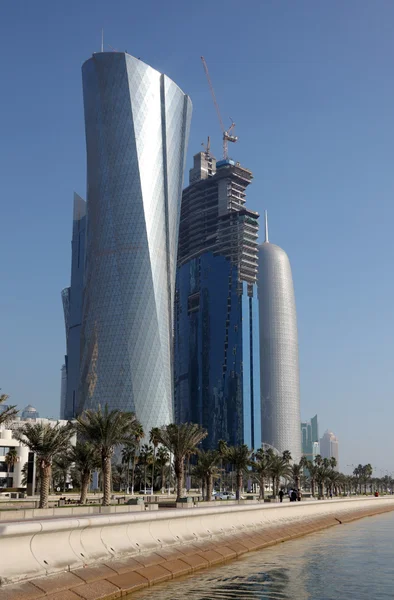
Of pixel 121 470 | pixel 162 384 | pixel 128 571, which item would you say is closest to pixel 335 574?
pixel 128 571

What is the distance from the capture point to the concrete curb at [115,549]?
18.4m

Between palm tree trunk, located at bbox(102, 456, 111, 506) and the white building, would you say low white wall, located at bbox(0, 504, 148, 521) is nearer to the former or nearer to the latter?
palm tree trunk, located at bbox(102, 456, 111, 506)

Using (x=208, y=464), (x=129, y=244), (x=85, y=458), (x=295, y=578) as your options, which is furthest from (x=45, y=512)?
(x=129, y=244)

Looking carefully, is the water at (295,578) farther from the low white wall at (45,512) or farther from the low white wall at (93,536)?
the low white wall at (45,512)

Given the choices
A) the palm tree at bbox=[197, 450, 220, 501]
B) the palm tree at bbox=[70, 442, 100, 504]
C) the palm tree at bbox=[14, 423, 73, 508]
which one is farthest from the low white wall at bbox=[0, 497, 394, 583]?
the palm tree at bbox=[197, 450, 220, 501]

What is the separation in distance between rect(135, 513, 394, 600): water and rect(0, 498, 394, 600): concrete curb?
85 centimetres

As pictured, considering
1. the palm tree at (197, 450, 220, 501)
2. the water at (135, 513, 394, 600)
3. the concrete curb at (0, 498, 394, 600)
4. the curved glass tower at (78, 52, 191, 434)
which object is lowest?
the water at (135, 513, 394, 600)

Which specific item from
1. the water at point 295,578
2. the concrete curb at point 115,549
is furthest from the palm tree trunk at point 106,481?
the water at point 295,578

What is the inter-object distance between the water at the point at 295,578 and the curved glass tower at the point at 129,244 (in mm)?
136205

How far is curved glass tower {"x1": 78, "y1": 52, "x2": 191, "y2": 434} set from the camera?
17538 centimetres

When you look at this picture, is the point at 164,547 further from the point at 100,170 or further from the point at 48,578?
the point at 100,170

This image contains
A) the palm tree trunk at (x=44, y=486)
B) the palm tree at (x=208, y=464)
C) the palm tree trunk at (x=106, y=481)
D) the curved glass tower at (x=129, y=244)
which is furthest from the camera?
the curved glass tower at (x=129, y=244)

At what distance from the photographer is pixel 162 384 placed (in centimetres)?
17662

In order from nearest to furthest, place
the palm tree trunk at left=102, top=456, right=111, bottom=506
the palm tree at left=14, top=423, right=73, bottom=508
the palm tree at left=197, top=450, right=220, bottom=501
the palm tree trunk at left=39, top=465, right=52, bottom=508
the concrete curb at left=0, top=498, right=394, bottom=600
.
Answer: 1. the concrete curb at left=0, top=498, right=394, bottom=600
2. the palm tree trunk at left=39, top=465, right=52, bottom=508
3. the palm tree at left=14, top=423, right=73, bottom=508
4. the palm tree trunk at left=102, top=456, right=111, bottom=506
5. the palm tree at left=197, top=450, right=220, bottom=501
